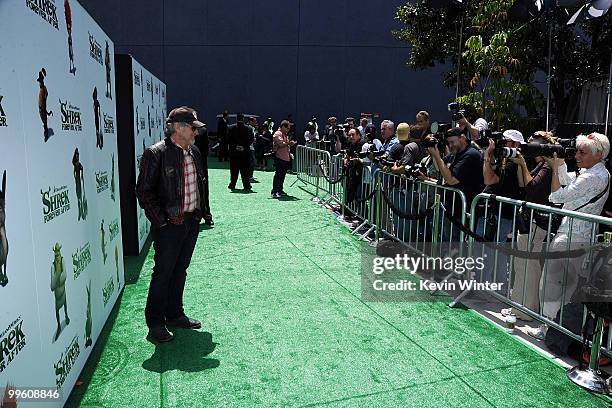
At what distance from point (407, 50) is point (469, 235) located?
22614mm

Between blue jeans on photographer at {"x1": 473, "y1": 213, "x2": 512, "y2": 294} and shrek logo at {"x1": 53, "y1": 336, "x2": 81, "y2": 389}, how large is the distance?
13.0 feet

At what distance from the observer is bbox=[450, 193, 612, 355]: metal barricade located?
4.11 meters

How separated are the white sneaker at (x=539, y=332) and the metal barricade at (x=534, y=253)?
0.46 feet

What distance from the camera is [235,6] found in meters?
25.5

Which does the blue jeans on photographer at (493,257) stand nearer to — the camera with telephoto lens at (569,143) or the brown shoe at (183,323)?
the camera with telephoto lens at (569,143)

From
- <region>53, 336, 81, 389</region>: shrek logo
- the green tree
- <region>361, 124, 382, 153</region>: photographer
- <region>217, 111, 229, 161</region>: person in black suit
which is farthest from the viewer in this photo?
<region>217, 111, 229, 161</region>: person in black suit

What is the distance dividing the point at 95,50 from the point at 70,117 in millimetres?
1357

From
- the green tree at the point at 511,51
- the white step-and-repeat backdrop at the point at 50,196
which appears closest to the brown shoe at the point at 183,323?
the white step-and-repeat backdrop at the point at 50,196

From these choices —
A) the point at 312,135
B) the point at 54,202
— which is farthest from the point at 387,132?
the point at 312,135

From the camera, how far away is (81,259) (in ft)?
12.5

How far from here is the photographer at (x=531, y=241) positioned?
187 inches

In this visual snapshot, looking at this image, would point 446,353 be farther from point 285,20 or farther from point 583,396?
point 285,20

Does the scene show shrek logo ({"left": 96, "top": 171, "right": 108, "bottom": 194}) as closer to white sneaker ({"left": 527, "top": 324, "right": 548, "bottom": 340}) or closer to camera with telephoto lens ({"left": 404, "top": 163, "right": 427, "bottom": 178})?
camera with telephoto lens ({"left": 404, "top": 163, "right": 427, "bottom": 178})

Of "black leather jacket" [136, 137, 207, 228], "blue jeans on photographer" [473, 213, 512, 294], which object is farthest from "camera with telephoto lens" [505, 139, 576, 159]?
"black leather jacket" [136, 137, 207, 228]
